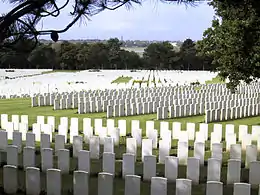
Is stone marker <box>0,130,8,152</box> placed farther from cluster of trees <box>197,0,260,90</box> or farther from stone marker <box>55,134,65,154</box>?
cluster of trees <box>197,0,260,90</box>

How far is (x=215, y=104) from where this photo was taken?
14.9 meters

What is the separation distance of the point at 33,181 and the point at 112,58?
64.8 metres

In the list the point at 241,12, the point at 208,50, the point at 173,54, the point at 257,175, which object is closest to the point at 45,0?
the point at 257,175

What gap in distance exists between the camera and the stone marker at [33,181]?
237 inches

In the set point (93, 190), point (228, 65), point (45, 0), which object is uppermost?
point (45, 0)

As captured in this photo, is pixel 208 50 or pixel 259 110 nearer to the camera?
pixel 208 50

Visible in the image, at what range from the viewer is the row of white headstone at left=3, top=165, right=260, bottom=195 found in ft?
17.7

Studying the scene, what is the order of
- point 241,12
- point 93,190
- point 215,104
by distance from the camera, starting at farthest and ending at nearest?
point 215,104
point 241,12
point 93,190

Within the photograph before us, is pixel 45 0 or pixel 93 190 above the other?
pixel 45 0

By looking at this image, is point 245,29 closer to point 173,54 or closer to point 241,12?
point 241,12

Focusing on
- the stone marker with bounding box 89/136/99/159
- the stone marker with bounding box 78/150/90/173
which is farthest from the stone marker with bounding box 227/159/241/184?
the stone marker with bounding box 89/136/99/159

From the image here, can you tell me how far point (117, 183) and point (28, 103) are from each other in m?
12.7

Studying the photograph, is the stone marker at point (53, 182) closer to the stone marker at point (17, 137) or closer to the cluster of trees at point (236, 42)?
the stone marker at point (17, 137)

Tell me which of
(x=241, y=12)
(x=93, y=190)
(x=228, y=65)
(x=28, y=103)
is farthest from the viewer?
(x=28, y=103)
